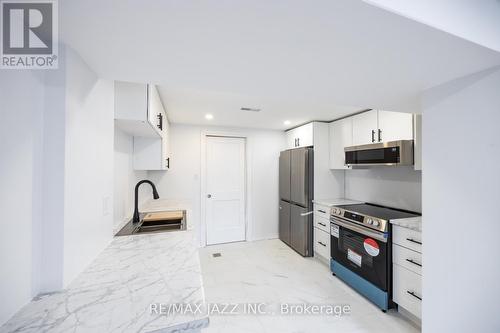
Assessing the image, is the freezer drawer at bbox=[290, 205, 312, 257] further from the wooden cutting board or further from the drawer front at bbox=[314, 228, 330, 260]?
the wooden cutting board

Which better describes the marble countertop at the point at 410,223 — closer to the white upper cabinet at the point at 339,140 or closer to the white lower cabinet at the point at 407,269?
the white lower cabinet at the point at 407,269

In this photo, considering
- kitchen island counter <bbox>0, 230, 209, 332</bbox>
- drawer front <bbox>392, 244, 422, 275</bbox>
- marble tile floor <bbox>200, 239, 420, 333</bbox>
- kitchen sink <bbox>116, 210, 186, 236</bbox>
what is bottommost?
marble tile floor <bbox>200, 239, 420, 333</bbox>

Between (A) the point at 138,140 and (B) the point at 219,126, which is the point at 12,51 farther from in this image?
(B) the point at 219,126

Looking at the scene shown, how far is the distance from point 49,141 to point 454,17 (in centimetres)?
140

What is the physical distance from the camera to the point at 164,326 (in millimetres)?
590

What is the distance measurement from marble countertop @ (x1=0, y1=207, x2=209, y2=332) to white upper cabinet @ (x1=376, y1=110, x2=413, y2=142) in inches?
91.5

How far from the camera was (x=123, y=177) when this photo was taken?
207cm

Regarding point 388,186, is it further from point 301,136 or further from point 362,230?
point 301,136

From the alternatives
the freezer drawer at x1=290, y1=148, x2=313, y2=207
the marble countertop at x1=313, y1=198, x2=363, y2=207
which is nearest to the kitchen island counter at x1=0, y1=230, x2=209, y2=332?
the marble countertop at x1=313, y1=198, x2=363, y2=207

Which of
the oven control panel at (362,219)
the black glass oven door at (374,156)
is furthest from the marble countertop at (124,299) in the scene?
the black glass oven door at (374,156)

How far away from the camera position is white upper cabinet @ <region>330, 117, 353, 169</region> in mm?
2896

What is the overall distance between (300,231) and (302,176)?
881mm

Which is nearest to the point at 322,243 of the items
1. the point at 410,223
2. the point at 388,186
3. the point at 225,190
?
the point at 388,186

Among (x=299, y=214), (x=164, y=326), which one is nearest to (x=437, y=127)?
(x=164, y=326)
